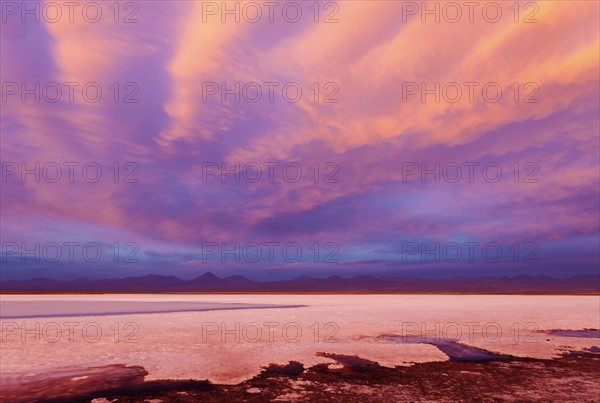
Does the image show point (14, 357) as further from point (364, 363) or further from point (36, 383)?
point (364, 363)

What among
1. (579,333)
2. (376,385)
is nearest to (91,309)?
(376,385)

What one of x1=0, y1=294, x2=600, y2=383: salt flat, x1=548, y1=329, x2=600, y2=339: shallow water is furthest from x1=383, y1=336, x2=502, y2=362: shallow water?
x1=548, y1=329, x2=600, y2=339: shallow water

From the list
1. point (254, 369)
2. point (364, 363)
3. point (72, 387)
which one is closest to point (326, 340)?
point (364, 363)

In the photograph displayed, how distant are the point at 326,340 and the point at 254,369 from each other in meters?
5.43

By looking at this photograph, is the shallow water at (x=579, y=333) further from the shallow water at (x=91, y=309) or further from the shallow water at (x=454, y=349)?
the shallow water at (x=91, y=309)

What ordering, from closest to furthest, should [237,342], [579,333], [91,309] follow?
[237,342], [579,333], [91,309]

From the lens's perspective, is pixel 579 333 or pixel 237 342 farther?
pixel 579 333

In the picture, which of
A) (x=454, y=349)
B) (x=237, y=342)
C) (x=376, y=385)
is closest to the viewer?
(x=376, y=385)

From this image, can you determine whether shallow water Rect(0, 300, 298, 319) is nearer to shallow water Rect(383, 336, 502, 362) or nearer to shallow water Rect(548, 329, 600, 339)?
shallow water Rect(383, 336, 502, 362)

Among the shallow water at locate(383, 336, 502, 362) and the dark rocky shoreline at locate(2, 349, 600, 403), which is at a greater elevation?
the dark rocky shoreline at locate(2, 349, 600, 403)

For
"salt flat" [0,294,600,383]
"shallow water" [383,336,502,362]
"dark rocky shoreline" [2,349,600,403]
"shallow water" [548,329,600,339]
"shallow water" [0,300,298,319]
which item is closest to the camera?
"dark rocky shoreline" [2,349,600,403]

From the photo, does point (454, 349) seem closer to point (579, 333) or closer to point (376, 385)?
point (376, 385)

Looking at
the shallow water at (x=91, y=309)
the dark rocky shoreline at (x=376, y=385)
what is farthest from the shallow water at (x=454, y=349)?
the shallow water at (x=91, y=309)

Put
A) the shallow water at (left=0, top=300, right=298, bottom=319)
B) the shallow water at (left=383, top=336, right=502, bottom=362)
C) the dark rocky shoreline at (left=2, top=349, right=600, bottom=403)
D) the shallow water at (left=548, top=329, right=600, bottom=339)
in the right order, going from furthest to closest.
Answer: the shallow water at (left=0, top=300, right=298, bottom=319) → the shallow water at (left=548, top=329, right=600, bottom=339) → the shallow water at (left=383, top=336, right=502, bottom=362) → the dark rocky shoreline at (left=2, top=349, right=600, bottom=403)
